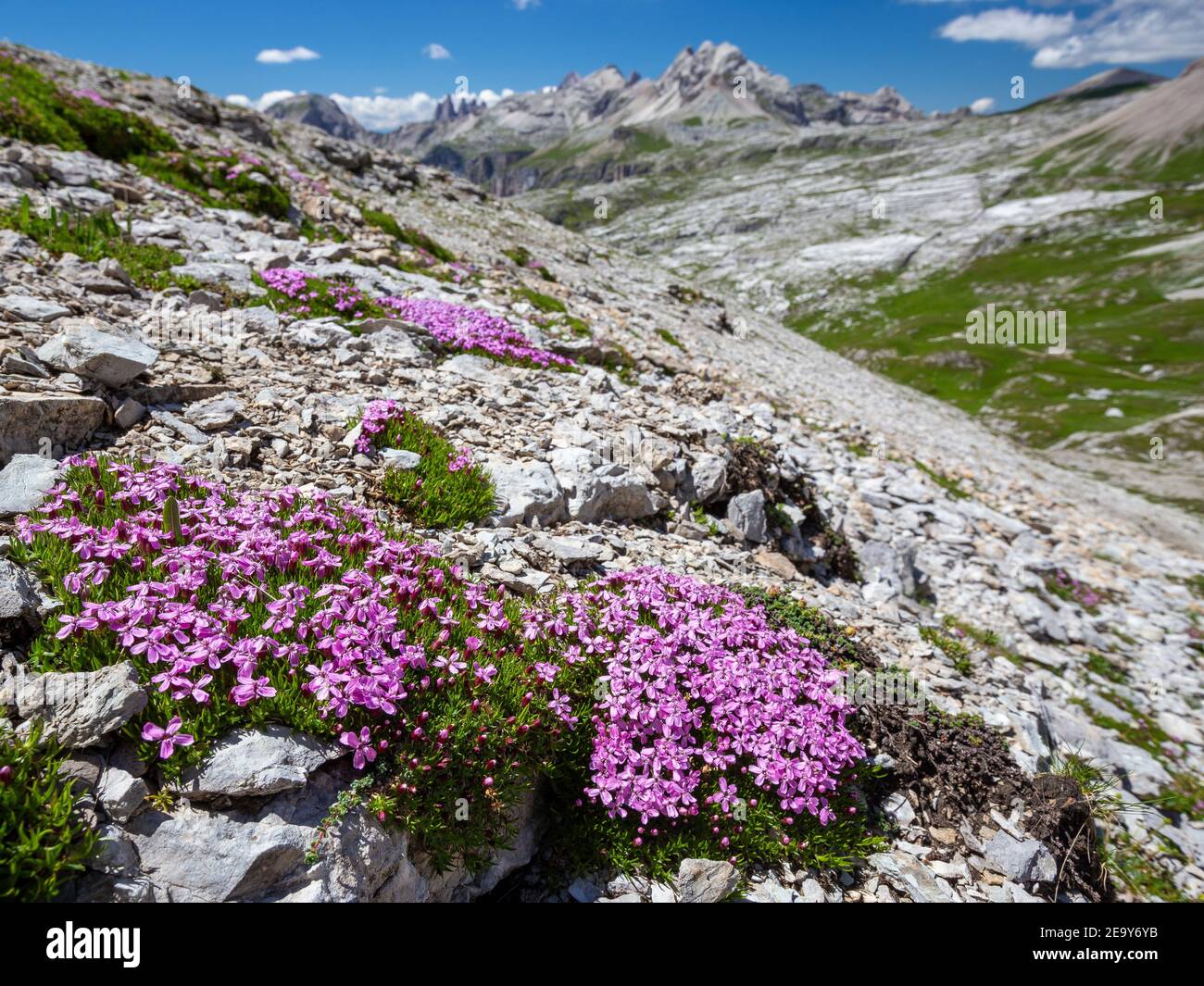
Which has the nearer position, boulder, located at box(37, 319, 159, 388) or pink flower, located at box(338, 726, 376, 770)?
pink flower, located at box(338, 726, 376, 770)

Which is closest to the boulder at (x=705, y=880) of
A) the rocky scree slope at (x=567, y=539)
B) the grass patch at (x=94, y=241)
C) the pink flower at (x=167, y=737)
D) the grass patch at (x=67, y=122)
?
the rocky scree slope at (x=567, y=539)

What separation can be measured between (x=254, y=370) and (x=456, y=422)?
3.34 metres

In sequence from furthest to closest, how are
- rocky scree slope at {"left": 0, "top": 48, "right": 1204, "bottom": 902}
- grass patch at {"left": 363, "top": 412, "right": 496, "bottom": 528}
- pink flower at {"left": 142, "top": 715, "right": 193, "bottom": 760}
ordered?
grass patch at {"left": 363, "top": 412, "right": 496, "bottom": 528}, rocky scree slope at {"left": 0, "top": 48, "right": 1204, "bottom": 902}, pink flower at {"left": 142, "top": 715, "right": 193, "bottom": 760}

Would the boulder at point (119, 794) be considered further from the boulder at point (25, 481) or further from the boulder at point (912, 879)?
the boulder at point (912, 879)

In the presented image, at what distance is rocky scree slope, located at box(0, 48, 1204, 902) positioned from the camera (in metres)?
3.94

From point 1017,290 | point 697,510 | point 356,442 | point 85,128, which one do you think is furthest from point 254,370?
point 1017,290

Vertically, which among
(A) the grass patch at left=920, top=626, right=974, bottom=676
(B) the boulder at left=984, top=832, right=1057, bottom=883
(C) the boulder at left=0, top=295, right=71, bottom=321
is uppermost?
(C) the boulder at left=0, top=295, right=71, bottom=321

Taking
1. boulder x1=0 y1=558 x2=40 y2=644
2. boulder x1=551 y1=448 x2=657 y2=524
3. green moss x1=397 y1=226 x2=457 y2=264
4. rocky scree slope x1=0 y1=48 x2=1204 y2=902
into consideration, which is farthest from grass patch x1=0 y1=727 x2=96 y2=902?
green moss x1=397 y1=226 x2=457 y2=264

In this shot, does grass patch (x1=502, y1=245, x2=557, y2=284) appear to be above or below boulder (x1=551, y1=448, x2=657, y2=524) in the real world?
above

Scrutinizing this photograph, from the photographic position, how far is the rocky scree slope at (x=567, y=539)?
3943 millimetres

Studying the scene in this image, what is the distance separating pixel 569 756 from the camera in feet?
17.6

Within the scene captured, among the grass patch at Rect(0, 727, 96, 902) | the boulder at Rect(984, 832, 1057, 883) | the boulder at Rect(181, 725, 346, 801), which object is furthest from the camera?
the boulder at Rect(984, 832, 1057, 883)

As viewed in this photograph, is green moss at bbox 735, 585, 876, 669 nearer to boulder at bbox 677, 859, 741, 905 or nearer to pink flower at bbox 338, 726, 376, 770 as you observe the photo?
boulder at bbox 677, 859, 741, 905

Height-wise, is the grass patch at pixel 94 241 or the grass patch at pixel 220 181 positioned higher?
the grass patch at pixel 220 181
